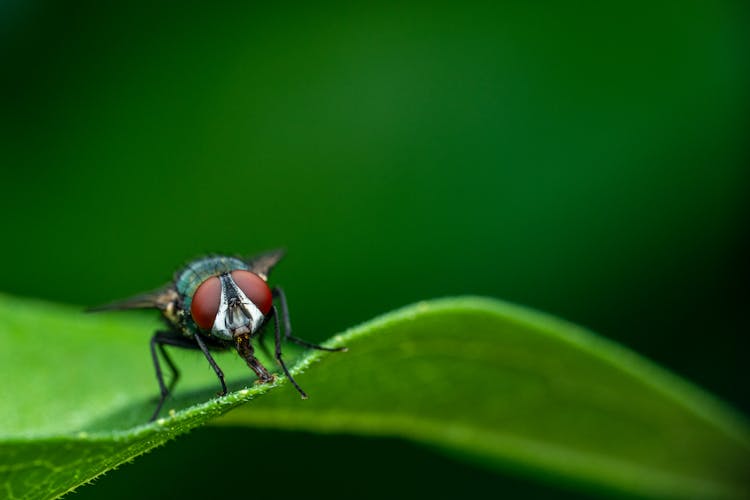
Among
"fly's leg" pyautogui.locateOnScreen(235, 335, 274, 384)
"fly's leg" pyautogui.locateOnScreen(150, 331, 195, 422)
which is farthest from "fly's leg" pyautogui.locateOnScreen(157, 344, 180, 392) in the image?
"fly's leg" pyautogui.locateOnScreen(235, 335, 274, 384)

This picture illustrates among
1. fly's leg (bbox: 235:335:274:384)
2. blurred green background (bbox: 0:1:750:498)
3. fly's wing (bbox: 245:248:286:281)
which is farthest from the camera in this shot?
blurred green background (bbox: 0:1:750:498)

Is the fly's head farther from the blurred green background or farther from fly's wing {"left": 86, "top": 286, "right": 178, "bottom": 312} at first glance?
the blurred green background

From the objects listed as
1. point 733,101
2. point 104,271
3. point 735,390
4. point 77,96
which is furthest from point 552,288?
point 77,96

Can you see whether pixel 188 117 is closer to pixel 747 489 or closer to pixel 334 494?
pixel 334 494

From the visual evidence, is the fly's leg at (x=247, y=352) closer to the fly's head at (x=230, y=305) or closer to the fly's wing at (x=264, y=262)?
the fly's head at (x=230, y=305)

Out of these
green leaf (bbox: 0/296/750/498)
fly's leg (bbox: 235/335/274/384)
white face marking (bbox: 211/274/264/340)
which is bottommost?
green leaf (bbox: 0/296/750/498)

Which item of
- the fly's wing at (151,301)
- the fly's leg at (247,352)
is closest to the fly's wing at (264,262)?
the fly's wing at (151,301)

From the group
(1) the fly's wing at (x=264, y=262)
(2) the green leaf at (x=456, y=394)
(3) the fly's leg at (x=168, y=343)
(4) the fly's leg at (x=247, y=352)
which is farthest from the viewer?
(1) the fly's wing at (x=264, y=262)
